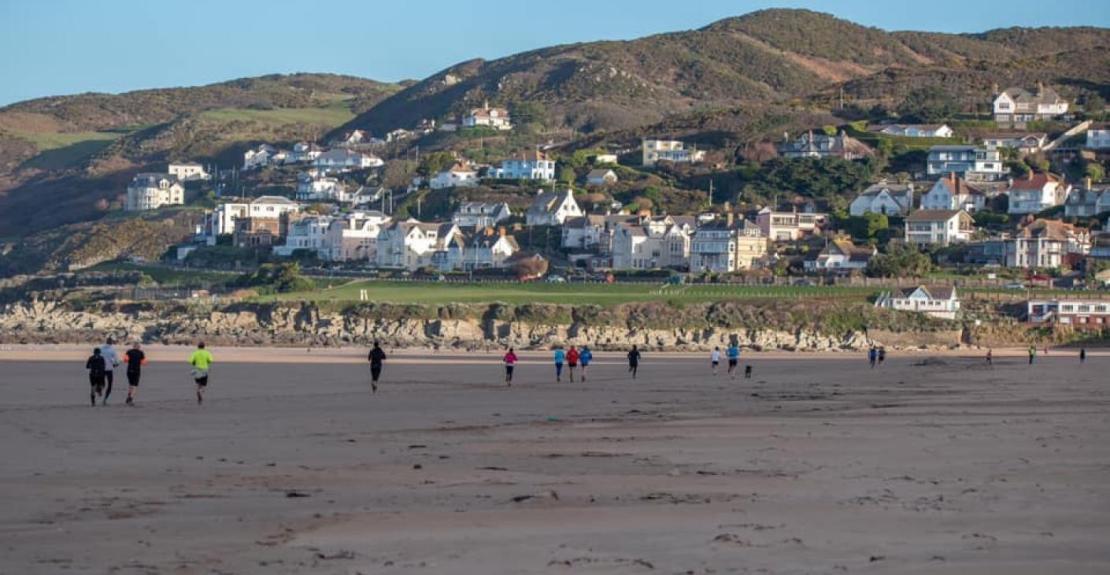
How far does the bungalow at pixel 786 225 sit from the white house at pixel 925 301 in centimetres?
1740

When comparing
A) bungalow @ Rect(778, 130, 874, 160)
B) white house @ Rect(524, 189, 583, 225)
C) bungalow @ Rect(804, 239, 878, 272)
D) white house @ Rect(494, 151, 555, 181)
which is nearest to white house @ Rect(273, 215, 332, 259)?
white house @ Rect(524, 189, 583, 225)

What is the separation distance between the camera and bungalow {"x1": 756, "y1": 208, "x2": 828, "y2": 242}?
77.8 meters

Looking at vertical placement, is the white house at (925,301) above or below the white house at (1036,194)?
below

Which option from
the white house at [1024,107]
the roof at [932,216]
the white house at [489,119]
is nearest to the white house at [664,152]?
the white house at [1024,107]

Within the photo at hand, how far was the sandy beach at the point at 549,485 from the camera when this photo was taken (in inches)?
395

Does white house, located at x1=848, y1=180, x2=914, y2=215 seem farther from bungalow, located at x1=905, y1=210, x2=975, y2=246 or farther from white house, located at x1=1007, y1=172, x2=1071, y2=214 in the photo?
A: bungalow, located at x1=905, y1=210, x2=975, y2=246

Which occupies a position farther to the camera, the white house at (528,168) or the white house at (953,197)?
the white house at (528,168)

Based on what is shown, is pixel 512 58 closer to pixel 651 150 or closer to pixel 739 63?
pixel 739 63

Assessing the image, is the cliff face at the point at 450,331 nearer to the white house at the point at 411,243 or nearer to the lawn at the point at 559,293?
the lawn at the point at 559,293

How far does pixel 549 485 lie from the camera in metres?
13.2

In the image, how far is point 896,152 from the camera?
96750 mm

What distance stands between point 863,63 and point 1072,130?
87515mm

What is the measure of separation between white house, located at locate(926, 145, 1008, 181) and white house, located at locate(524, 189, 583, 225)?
20427mm

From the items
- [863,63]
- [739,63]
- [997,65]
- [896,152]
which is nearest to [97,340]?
[896,152]
